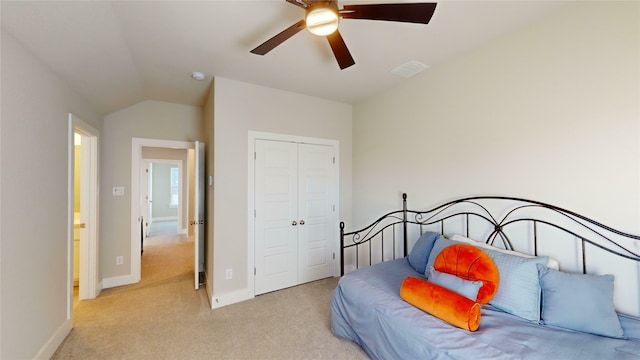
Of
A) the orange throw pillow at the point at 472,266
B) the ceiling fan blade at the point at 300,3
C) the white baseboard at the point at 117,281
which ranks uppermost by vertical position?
the ceiling fan blade at the point at 300,3

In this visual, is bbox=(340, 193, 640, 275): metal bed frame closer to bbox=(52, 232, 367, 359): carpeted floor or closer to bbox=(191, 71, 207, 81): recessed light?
bbox=(52, 232, 367, 359): carpeted floor

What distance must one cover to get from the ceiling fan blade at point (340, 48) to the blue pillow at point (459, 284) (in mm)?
1709

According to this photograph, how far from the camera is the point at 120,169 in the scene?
3510mm

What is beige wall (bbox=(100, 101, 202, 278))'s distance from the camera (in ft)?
11.2

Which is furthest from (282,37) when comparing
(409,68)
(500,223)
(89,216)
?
(89,216)

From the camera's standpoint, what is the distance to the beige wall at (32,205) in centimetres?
156

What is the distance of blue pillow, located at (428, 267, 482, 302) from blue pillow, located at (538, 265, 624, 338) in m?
0.39

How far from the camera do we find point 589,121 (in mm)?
1670

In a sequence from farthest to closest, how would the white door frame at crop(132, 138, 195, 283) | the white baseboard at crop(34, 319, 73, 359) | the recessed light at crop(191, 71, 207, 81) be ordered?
the white door frame at crop(132, 138, 195, 283) → the recessed light at crop(191, 71, 207, 81) → the white baseboard at crop(34, 319, 73, 359)

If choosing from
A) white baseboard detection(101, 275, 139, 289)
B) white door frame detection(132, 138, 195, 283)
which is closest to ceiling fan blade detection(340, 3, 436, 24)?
white door frame detection(132, 138, 195, 283)

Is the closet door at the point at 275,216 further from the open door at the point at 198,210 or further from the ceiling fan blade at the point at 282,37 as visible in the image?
the ceiling fan blade at the point at 282,37

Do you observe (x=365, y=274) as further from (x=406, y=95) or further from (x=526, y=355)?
(x=406, y=95)

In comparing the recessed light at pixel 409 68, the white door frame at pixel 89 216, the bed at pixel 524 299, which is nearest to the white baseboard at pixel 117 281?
the white door frame at pixel 89 216

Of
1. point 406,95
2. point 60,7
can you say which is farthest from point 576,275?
point 60,7
